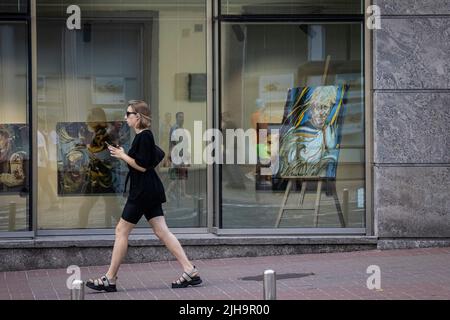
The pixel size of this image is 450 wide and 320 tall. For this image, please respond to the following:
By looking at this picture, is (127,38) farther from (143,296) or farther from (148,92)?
(143,296)

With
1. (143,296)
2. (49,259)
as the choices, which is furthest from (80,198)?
(143,296)

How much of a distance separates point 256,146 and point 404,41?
2.41 metres

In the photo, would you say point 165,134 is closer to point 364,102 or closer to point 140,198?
point 364,102

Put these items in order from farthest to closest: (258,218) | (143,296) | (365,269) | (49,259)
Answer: (258,218)
(49,259)
(365,269)
(143,296)

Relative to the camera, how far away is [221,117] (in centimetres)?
1389

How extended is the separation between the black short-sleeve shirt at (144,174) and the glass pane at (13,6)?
3.53 metres

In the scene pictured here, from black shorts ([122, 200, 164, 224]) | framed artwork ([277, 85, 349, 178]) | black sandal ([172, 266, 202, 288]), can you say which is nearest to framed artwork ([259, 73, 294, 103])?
framed artwork ([277, 85, 349, 178])

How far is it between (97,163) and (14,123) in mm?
1218

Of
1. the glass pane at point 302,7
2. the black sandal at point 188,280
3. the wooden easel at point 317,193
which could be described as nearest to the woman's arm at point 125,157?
the black sandal at point 188,280

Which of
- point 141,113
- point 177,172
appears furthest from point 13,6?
point 141,113

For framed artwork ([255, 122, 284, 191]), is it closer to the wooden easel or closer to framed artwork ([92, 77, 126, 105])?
the wooden easel

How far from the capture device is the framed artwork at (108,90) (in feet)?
45.8

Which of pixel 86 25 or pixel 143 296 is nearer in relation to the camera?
pixel 143 296

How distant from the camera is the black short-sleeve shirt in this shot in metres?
10.9
